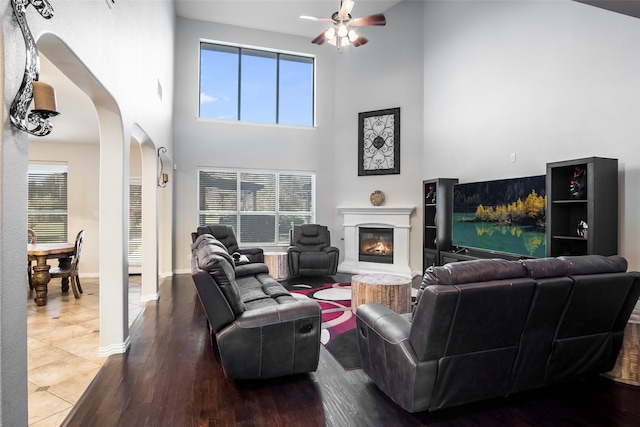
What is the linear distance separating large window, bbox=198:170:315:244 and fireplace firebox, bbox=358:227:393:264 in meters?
1.29

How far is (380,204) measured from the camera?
7.26 meters

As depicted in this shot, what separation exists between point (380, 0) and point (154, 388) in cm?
750

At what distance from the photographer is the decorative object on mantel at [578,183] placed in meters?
3.70

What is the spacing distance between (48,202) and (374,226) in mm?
6369

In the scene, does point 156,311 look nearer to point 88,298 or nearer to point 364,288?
point 88,298

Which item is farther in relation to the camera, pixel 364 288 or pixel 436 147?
pixel 436 147

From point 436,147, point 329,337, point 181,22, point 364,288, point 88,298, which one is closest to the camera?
point 329,337

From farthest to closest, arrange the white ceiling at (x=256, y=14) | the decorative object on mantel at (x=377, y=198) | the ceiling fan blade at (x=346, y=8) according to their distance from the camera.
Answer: the decorative object on mantel at (x=377, y=198) < the white ceiling at (x=256, y=14) < the ceiling fan blade at (x=346, y=8)

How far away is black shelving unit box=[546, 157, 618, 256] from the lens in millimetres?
3449

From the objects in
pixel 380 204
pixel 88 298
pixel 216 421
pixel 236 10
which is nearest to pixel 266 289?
pixel 216 421

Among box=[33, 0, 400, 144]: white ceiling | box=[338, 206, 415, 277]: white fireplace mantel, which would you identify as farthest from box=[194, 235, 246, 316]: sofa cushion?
box=[338, 206, 415, 277]: white fireplace mantel

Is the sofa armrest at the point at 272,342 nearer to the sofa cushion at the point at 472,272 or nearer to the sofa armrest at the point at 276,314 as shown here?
the sofa armrest at the point at 276,314

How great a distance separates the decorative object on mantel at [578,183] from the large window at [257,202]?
502 cm

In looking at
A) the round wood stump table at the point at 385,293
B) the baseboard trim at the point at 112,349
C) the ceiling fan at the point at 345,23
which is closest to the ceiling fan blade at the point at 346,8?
the ceiling fan at the point at 345,23
